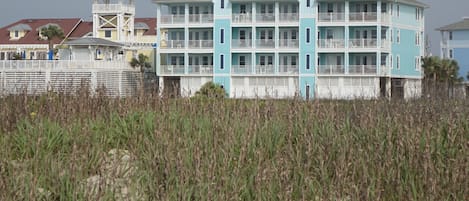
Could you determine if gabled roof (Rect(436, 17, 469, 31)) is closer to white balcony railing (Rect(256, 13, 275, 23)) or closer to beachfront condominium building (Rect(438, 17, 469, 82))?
beachfront condominium building (Rect(438, 17, 469, 82))

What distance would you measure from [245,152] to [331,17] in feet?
166

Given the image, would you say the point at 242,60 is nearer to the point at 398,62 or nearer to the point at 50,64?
the point at 398,62

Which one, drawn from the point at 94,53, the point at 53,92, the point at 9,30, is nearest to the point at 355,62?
the point at 94,53

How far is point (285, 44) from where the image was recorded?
198ft

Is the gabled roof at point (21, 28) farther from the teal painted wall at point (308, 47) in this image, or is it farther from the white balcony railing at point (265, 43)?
the teal painted wall at point (308, 47)

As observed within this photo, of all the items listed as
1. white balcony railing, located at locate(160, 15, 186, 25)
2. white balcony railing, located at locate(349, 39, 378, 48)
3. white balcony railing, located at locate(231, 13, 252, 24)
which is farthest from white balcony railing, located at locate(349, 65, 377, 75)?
white balcony railing, located at locate(160, 15, 186, 25)

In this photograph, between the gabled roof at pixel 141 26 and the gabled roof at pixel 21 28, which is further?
the gabled roof at pixel 21 28

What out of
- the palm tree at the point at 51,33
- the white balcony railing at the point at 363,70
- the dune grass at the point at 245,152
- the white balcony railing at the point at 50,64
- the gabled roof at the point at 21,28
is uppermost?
the gabled roof at the point at 21,28

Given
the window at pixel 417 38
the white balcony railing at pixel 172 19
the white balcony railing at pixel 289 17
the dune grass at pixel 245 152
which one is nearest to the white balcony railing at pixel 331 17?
the white balcony railing at pixel 289 17

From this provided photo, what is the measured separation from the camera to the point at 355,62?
60.2 meters

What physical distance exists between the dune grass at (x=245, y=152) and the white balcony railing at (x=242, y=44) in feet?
157

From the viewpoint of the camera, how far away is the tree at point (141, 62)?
65.9 metres

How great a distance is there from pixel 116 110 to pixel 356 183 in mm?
5099

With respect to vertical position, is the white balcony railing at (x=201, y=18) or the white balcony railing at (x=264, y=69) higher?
the white balcony railing at (x=201, y=18)
